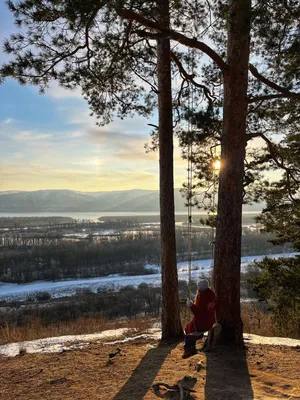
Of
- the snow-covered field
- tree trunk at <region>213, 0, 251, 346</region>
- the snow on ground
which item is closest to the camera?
tree trunk at <region>213, 0, 251, 346</region>

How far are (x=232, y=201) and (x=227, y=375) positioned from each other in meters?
1.93

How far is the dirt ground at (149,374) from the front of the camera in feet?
10.1

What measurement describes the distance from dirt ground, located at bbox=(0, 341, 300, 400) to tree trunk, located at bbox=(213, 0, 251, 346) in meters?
0.42

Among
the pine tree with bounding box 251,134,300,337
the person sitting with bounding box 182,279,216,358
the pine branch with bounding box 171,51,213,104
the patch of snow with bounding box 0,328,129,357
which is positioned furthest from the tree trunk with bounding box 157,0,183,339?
the pine tree with bounding box 251,134,300,337

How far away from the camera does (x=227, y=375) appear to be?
11.5ft

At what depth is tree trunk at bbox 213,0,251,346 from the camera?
174 inches

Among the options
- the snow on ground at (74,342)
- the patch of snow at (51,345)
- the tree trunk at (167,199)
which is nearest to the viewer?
the snow on ground at (74,342)

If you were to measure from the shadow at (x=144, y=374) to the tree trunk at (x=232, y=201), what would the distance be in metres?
0.84

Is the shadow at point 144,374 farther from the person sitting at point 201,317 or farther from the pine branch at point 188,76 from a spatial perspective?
the pine branch at point 188,76

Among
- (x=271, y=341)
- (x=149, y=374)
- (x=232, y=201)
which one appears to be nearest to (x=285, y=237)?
(x=271, y=341)

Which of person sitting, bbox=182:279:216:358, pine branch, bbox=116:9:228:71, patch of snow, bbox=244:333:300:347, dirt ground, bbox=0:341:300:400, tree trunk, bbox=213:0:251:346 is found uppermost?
pine branch, bbox=116:9:228:71

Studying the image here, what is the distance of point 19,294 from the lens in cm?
4778

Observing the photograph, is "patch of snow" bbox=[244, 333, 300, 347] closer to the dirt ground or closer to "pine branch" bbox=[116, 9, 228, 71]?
the dirt ground

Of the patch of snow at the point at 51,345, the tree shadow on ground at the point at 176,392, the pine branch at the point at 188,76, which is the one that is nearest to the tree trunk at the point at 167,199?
the pine branch at the point at 188,76
